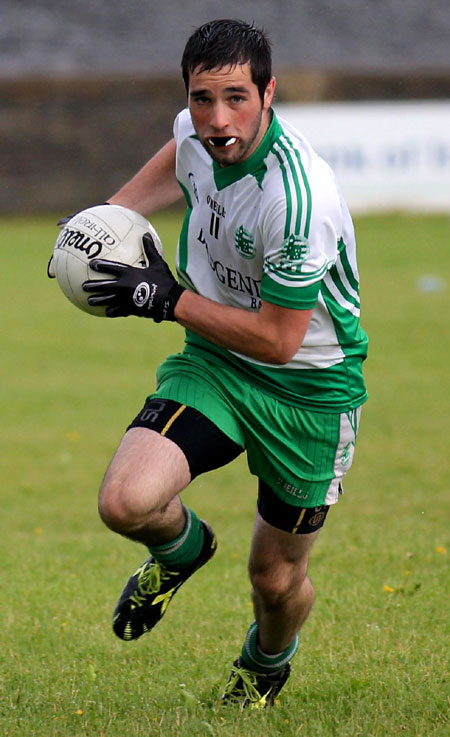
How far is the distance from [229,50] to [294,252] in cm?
77

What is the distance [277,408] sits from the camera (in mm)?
4672

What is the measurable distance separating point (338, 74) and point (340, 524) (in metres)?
21.5

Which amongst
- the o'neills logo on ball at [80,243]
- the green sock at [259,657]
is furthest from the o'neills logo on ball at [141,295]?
the green sock at [259,657]

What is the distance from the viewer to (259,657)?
495 centimetres

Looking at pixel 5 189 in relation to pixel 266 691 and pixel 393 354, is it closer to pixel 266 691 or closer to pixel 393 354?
pixel 393 354

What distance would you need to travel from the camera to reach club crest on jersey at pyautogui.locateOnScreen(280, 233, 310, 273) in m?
4.26

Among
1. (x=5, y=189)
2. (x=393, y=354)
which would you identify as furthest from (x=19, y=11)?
(x=393, y=354)

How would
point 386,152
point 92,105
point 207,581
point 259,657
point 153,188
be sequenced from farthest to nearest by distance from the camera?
point 92,105, point 386,152, point 207,581, point 153,188, point 259,657

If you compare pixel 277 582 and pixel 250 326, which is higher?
pixel 250 326

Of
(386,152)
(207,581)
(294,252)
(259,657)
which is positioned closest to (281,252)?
(294,252)

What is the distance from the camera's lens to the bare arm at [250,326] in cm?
435

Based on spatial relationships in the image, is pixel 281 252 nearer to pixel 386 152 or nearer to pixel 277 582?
pixel 277 582

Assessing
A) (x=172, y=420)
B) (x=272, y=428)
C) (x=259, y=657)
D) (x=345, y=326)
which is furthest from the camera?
(x=259, y=657)

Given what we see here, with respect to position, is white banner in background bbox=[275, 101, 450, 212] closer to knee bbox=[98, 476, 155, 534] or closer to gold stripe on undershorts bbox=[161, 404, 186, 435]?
gold stripe on undershorts bbox=[161, 404, 186, 435]
